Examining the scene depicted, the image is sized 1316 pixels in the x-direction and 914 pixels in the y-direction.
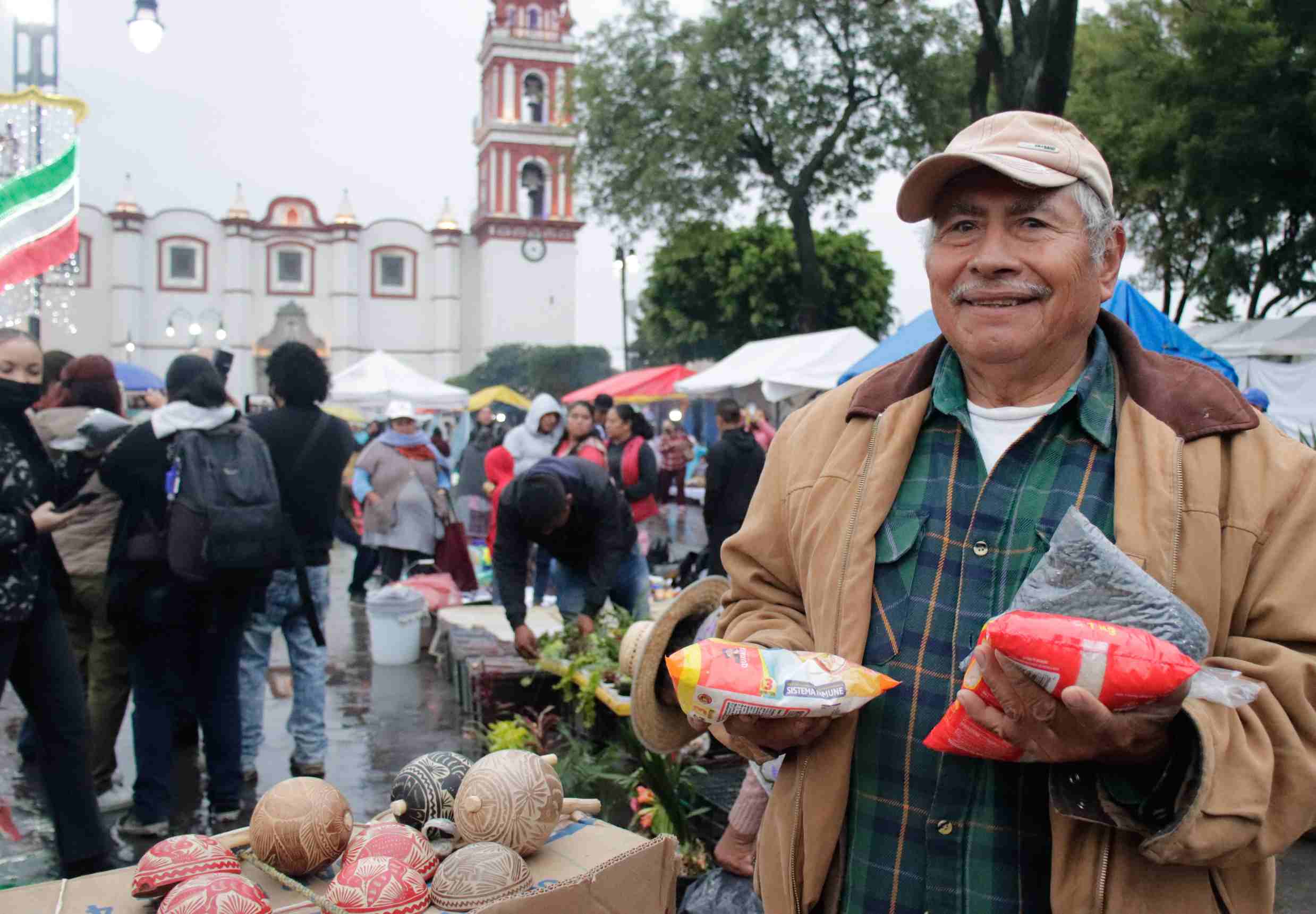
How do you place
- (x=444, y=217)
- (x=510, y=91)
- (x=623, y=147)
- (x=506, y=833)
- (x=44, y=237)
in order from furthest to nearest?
(x=444, y=217) < (x=510, y=91) < (x=623, y=147) < (x=44, y=237) < (x=506, y=833)

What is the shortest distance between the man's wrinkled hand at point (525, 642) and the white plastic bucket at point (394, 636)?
8.06 feet

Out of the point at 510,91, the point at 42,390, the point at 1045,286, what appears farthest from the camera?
the point at 510,91

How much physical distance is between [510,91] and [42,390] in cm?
6249

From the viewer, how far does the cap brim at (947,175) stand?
5.70 feet

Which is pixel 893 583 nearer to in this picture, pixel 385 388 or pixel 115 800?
pixel 115 800

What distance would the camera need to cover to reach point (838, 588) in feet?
6.02

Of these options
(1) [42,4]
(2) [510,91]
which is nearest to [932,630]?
(1) [42,4]

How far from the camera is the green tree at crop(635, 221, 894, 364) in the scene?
A: 32375 millimetres

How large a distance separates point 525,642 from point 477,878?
3.48 m

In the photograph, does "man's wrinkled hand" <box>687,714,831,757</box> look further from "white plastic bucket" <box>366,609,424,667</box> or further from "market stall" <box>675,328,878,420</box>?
"market stall" <box>675,328,878,420</box>

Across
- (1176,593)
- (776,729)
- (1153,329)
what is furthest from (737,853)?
(1153,329)

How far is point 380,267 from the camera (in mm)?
67375

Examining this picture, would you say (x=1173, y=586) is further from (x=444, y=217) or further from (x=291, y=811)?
(x=444, y=217)

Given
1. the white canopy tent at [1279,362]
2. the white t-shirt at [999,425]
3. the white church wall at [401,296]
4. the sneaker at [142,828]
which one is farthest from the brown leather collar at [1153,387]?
the white church wall at [401,296]
